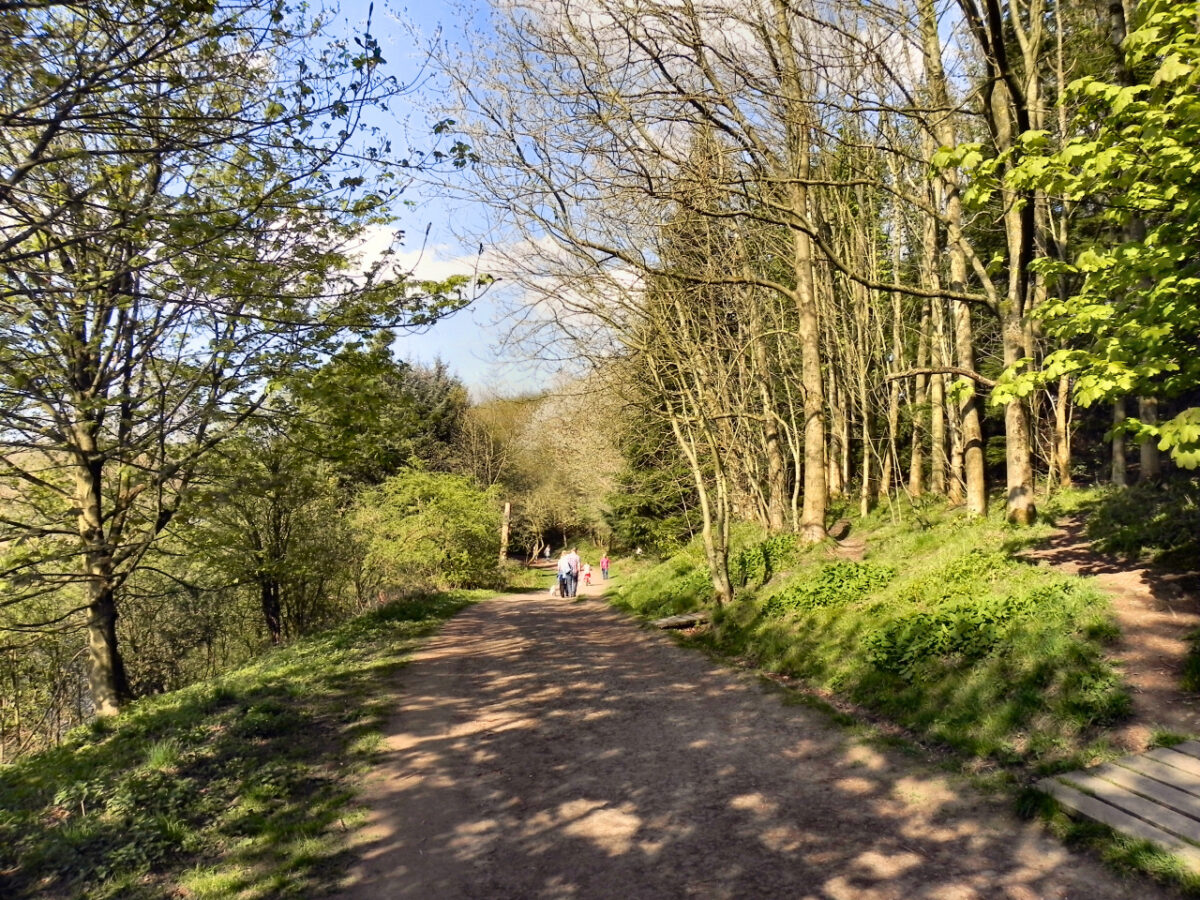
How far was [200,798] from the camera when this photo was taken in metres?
5.41

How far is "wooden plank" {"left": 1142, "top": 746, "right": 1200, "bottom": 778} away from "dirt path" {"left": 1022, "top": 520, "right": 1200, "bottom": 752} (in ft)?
0.46

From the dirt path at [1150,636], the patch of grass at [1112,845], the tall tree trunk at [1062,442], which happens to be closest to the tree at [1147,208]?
the dirt path at [1150,636]

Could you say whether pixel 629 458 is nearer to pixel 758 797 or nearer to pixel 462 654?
pixel 462 654

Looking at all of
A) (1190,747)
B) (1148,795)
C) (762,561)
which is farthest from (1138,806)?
(762,561)

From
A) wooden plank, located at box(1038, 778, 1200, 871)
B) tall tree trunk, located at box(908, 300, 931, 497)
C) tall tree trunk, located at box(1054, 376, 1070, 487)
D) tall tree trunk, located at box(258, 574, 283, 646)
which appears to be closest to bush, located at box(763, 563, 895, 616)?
wooden plank, located at box(1038, 778, 1200, 871)

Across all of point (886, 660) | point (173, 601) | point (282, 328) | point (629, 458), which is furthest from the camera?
point (629, 458)

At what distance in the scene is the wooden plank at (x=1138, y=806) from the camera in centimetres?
370

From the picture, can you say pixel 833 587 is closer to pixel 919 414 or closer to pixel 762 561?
pixel 762 561

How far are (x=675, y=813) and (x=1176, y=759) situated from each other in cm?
313

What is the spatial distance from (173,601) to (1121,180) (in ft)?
77.3

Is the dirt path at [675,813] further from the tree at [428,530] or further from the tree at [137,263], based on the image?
the tree at [428,530]

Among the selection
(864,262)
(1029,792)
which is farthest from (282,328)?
(864,262)

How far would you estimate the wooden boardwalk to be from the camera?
3695 millimetres

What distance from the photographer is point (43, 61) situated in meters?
4.81
